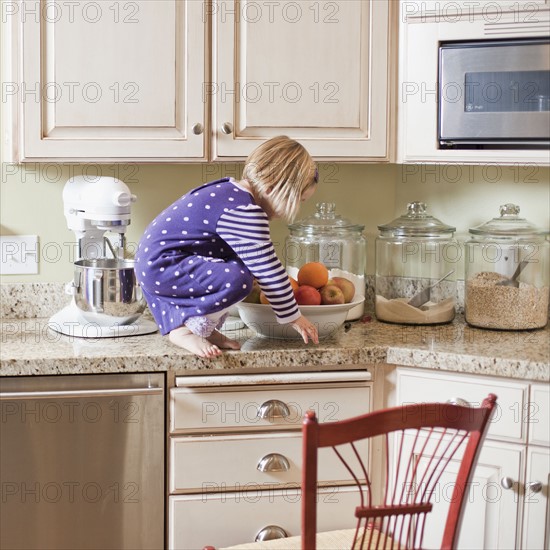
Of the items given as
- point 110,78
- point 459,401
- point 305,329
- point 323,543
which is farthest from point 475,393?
point 110,78

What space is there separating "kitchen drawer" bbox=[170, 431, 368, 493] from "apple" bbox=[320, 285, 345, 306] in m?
0.35

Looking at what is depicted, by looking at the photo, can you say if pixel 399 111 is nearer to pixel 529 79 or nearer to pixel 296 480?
pixel 529 79

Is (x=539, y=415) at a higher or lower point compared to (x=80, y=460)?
higher

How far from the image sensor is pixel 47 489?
215cm

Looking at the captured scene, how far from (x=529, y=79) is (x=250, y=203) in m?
0.78

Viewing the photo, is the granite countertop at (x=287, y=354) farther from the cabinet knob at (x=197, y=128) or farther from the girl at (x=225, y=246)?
the cabinet knob at (x=197, y=128)

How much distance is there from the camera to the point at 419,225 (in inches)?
104

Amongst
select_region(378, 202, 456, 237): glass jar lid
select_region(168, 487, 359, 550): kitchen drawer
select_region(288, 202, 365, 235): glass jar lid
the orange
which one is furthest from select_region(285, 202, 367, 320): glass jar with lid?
select_region(168, 487, 359, 550): kitchen drawer

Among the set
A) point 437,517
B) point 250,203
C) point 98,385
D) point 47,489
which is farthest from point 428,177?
point 47,489

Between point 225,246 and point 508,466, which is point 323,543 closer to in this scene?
point 508,466

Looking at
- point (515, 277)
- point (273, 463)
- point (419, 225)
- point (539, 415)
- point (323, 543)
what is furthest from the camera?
point (419, 225)

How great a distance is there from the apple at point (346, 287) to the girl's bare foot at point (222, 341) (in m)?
0.33

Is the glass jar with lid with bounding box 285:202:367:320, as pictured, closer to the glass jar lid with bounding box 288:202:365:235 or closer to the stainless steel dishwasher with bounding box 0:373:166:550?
the glass jar lid with bounding box 288:202:365:235

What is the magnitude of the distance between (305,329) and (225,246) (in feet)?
0.91
